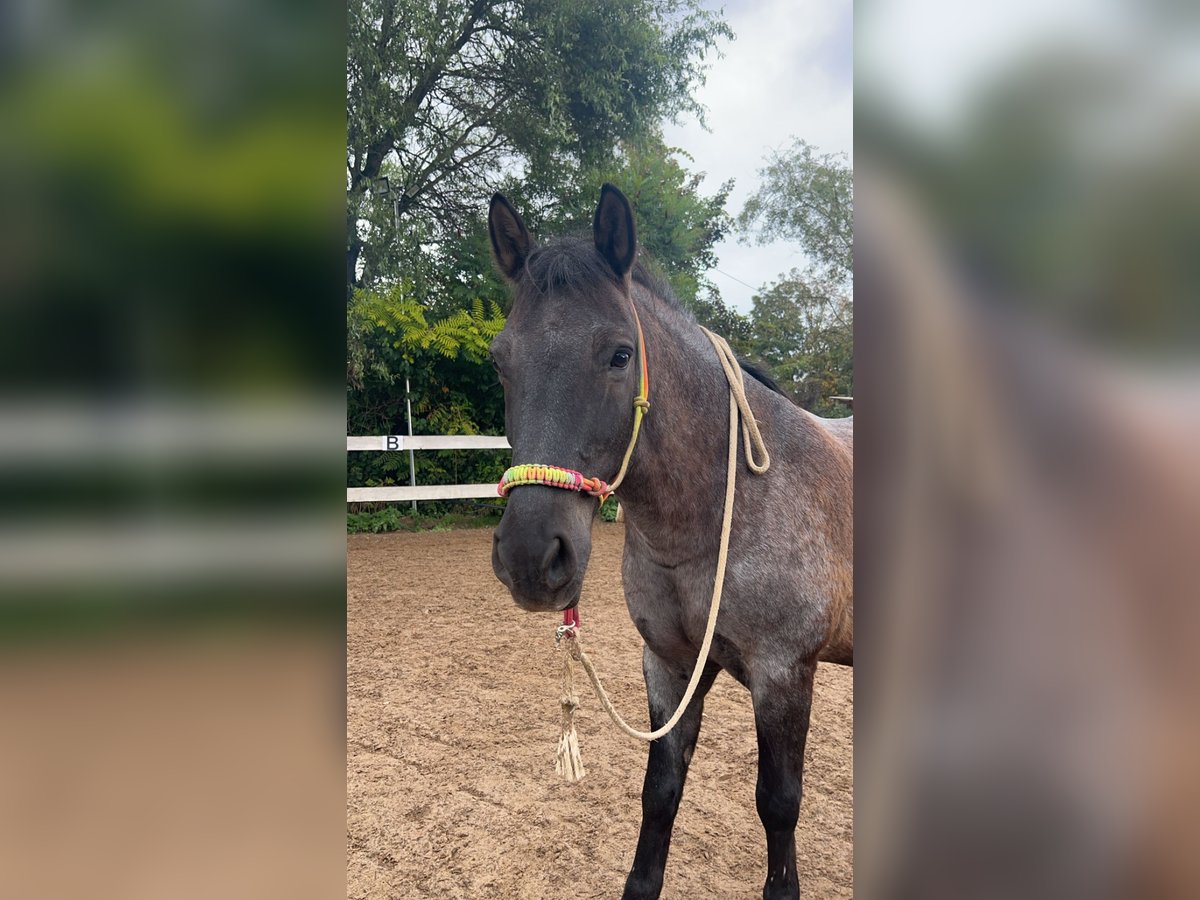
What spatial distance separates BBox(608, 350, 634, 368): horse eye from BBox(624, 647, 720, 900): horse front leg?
1065 mm

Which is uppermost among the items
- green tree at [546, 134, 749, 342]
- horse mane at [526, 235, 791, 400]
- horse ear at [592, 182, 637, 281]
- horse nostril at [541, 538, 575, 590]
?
green tree at [546, 134, 749, 342]

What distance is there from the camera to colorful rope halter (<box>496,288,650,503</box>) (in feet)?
5.35

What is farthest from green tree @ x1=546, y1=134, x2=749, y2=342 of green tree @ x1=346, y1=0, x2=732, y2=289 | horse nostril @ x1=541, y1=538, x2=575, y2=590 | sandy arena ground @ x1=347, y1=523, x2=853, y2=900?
horse nostril @ x1=541, y1=538, x2=575, y2=590

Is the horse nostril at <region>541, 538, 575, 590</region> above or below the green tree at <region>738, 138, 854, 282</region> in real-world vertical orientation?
below

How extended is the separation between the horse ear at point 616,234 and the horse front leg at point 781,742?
4.06ft

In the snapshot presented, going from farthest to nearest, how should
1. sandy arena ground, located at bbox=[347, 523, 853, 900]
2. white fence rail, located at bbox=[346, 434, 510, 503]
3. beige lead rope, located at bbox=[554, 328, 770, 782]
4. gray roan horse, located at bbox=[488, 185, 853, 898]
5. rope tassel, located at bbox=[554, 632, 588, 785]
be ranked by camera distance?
1. white fence rail, located at bbox=[346, 434, 510, 503]
2. sandy arena ground, located at bbox=[347, 523, 853, 900]
3. rope tassel, located at bbox=[554, 632, 588, 785]
4. beige lead rope, located at bbox=[554, 328, 770, 782]
5. gray roan horse, located at bbox=[488, 185, 853, 898]

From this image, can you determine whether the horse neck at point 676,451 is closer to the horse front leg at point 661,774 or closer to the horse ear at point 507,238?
the horse ear at point 507,238

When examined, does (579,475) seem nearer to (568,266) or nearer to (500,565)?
(500,565)

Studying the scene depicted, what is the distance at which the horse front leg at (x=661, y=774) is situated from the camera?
2.29 meters

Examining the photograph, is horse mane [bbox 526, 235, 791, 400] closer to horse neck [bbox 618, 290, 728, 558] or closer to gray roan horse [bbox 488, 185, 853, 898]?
gray roan horse [bbox 488, 185, 853, 898]
